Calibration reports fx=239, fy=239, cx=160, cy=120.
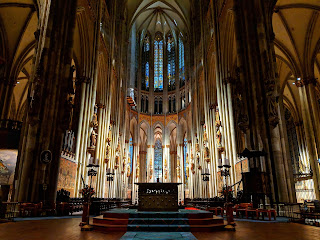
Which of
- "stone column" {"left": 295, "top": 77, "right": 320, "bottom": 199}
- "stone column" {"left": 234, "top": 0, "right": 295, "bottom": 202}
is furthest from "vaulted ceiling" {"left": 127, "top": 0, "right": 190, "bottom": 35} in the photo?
"stone column" {"left": 234, "top": 0, "right": 295, "bottom": 202}

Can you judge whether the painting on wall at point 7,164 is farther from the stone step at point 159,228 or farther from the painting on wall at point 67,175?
the stone step at point 159,228

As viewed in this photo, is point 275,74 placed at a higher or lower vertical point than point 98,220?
higher

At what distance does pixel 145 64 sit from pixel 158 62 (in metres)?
2.14

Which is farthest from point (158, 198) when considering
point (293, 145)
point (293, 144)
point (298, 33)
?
point (293, 144)

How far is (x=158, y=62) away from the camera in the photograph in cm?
3888

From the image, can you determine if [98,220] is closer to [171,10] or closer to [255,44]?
[255,44]

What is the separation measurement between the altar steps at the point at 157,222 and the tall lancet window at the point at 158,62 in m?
32.3

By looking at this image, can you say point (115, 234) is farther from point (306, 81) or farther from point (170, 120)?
point (170, 120)

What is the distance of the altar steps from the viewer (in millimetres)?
5668

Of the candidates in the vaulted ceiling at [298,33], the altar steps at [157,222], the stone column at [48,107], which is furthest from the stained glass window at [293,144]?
the stone column at [48,107]

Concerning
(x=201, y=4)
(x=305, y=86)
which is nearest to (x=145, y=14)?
(x=201, y=4)

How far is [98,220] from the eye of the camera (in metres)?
6.34

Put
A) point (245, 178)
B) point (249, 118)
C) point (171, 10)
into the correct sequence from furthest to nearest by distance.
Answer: point (171, 10)
point (249, 118)
point (245, 178)

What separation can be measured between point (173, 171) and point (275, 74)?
27.0 m
